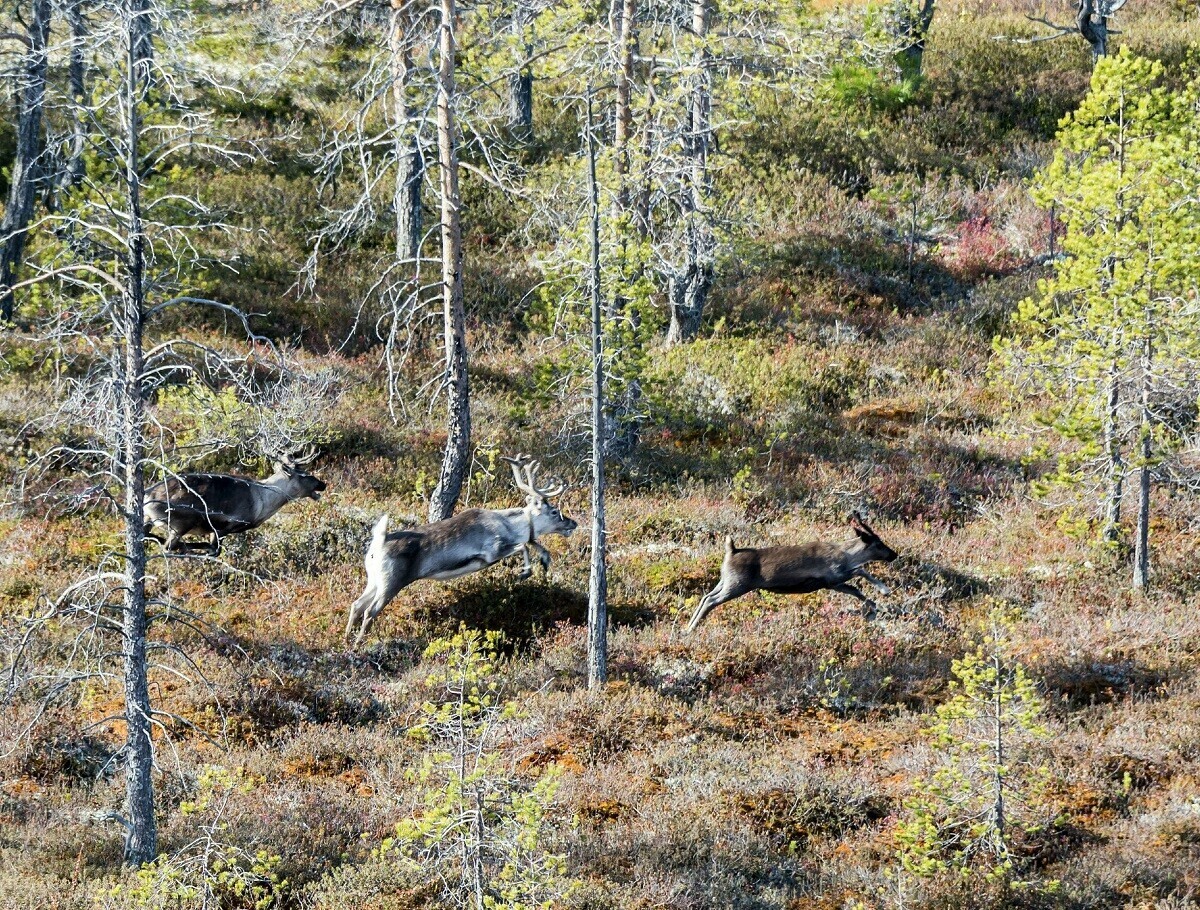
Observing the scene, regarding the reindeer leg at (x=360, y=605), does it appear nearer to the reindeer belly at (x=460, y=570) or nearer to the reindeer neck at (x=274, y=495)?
the reindeer belly at (x=460, y=570)

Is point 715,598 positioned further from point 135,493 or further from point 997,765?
point 135,493

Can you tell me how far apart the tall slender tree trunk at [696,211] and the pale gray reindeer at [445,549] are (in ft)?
13.5

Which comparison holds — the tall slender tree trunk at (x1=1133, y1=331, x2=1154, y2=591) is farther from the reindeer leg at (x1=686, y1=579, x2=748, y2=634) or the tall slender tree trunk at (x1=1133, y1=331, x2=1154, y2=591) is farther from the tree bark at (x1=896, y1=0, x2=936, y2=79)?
the tree bark at (x1=896, y1=0, x2=936, y2=79)

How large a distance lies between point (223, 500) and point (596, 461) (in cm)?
582

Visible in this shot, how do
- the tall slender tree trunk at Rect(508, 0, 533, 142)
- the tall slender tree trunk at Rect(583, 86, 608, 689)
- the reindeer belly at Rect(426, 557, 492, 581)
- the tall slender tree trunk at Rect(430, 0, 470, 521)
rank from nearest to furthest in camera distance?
the tall slender tree trunk at Rect(583, 86, 608, 689)
the reindeer belly at Rect(426, 557, 492, 581)
the tall slender tree trunk at Rect(430, 0, 470, 521)
the tall slender tree trunk at Rect(508, 0, 533, 142)

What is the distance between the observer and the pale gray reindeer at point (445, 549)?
1451cm

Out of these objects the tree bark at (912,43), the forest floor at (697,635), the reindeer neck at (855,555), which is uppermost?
the tree bark at (912,43)

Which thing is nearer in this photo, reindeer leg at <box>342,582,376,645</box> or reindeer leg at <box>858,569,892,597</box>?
reindeer leg at <box>342,582,376,645</box>

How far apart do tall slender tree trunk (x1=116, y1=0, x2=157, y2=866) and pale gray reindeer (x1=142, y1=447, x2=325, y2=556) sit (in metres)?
5.31

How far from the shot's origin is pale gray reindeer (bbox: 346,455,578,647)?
14.5 meters

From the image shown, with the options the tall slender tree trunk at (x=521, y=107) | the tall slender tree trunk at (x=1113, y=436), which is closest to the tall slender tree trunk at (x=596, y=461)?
the tall slender tree trunk at (x=1113, y=436)

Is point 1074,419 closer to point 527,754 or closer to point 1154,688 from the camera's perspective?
point 1154,688

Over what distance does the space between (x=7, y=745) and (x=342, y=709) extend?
3360 mm

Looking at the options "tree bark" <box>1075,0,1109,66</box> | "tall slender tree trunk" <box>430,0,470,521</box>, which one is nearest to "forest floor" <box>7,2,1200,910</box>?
"tall slender tree trunk" <box>430,0,470,521</box>
